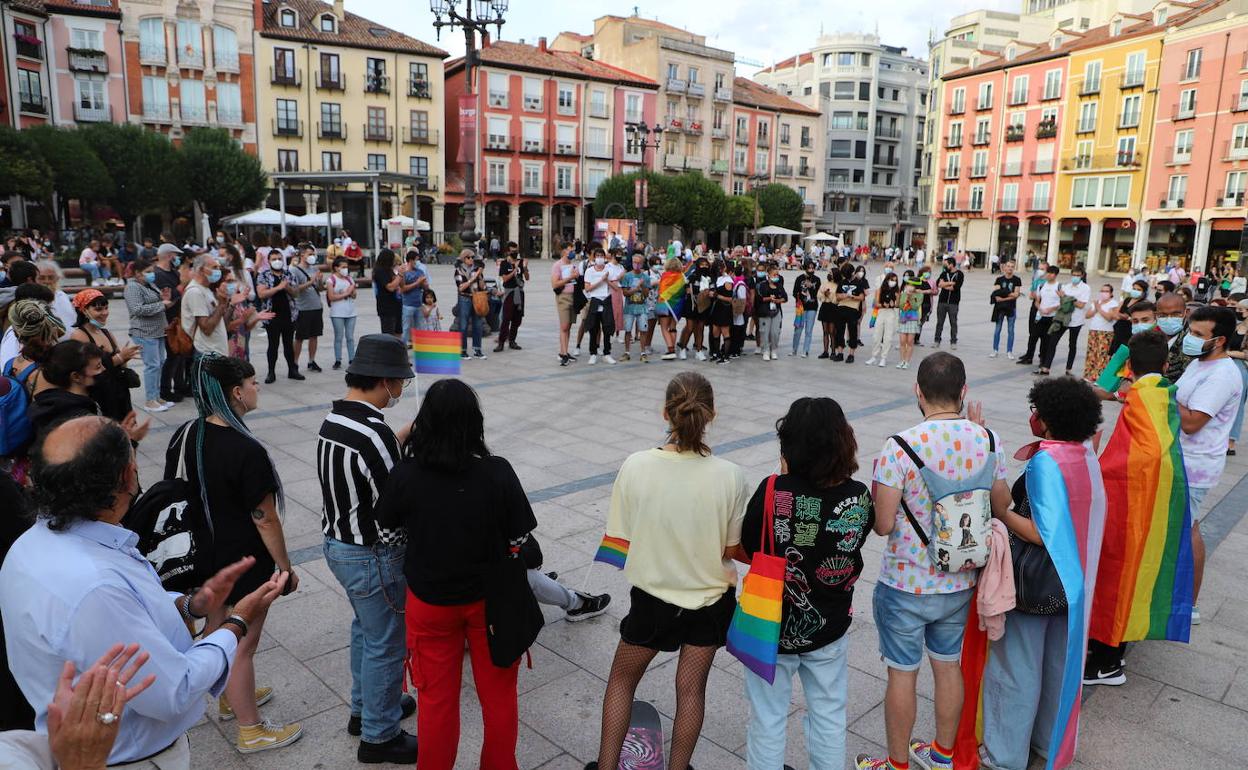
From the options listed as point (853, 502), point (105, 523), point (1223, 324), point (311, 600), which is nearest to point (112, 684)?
point (105, 523)

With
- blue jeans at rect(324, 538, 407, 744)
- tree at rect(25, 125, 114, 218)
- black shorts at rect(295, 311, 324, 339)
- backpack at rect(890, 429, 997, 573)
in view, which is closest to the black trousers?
black shorts at rect(295, 311, 324, 339)

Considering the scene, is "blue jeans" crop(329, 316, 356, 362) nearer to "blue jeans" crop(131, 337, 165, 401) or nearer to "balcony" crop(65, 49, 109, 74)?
"blue jeans" crop(131, 337, 165, 401)

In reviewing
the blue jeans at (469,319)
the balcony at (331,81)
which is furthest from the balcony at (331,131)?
the blue jeans at (469,319)

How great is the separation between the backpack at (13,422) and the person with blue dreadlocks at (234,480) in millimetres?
1306

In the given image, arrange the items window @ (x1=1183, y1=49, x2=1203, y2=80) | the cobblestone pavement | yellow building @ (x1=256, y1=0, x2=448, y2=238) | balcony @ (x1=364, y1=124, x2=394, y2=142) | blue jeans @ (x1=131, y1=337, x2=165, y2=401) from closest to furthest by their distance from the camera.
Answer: the cobblestone pavement → blue jeans @ (x1=131, y1=337, x2=165, y2=401) → window @ (x1=1183, y1=49, x2=1203, y2=80) → yellow building @ (x1=256, y1=0, x2=448, y2=238) → balcony @ (x1=364, y1=124, x2=394, y2=142)

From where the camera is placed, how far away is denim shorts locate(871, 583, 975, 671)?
279 centimetres

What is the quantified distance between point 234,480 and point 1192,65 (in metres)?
49.1

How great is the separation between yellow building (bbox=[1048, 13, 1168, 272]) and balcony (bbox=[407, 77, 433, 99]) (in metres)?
35.9

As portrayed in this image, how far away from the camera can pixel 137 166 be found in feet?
105

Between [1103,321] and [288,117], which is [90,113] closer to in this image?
[288,117]

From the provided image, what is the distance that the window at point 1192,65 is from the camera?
38625mm

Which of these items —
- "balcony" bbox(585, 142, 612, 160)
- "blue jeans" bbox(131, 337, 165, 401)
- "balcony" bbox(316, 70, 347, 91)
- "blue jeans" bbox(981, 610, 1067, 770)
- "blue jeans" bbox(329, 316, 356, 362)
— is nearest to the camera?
"blue jeans" bbox(981, 610, 1067, 770)

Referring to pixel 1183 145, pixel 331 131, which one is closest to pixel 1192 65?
pixel 1183 145

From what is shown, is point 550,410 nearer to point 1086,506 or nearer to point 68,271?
point 1086,506
